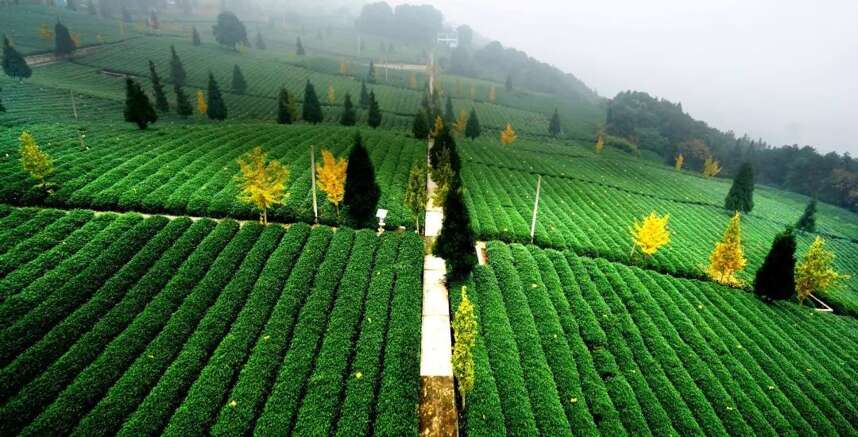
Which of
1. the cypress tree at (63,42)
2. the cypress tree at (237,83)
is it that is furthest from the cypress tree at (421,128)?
the cypress tree at (63,42)

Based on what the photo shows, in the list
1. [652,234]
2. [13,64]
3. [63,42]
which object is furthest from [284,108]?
[63,42]

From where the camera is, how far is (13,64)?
252ft

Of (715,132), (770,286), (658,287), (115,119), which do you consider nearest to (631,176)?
(770,286)

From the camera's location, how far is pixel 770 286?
34094 mm

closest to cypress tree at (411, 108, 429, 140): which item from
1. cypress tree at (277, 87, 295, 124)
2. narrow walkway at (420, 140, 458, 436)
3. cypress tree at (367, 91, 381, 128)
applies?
cypress tree at (367, 91, 381, 128)

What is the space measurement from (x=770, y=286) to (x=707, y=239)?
19045mm

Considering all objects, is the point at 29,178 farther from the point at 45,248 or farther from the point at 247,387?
the point at 247,387

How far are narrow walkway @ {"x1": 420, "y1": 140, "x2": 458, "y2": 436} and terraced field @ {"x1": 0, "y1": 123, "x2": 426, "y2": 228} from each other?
794 cm

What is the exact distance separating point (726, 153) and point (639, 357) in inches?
5571

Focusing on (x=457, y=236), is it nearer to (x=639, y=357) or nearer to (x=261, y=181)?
(x=639, y=357)

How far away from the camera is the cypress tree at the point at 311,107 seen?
241 ft

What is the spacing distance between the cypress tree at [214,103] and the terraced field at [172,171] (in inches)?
892

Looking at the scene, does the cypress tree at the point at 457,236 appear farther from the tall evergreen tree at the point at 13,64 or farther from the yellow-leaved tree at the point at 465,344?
the tall evergreen tree at the point at 13,64

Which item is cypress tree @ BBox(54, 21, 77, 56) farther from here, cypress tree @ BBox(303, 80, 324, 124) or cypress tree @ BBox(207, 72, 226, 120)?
cypress tree @ BBox(303, 80, 324, 124)
